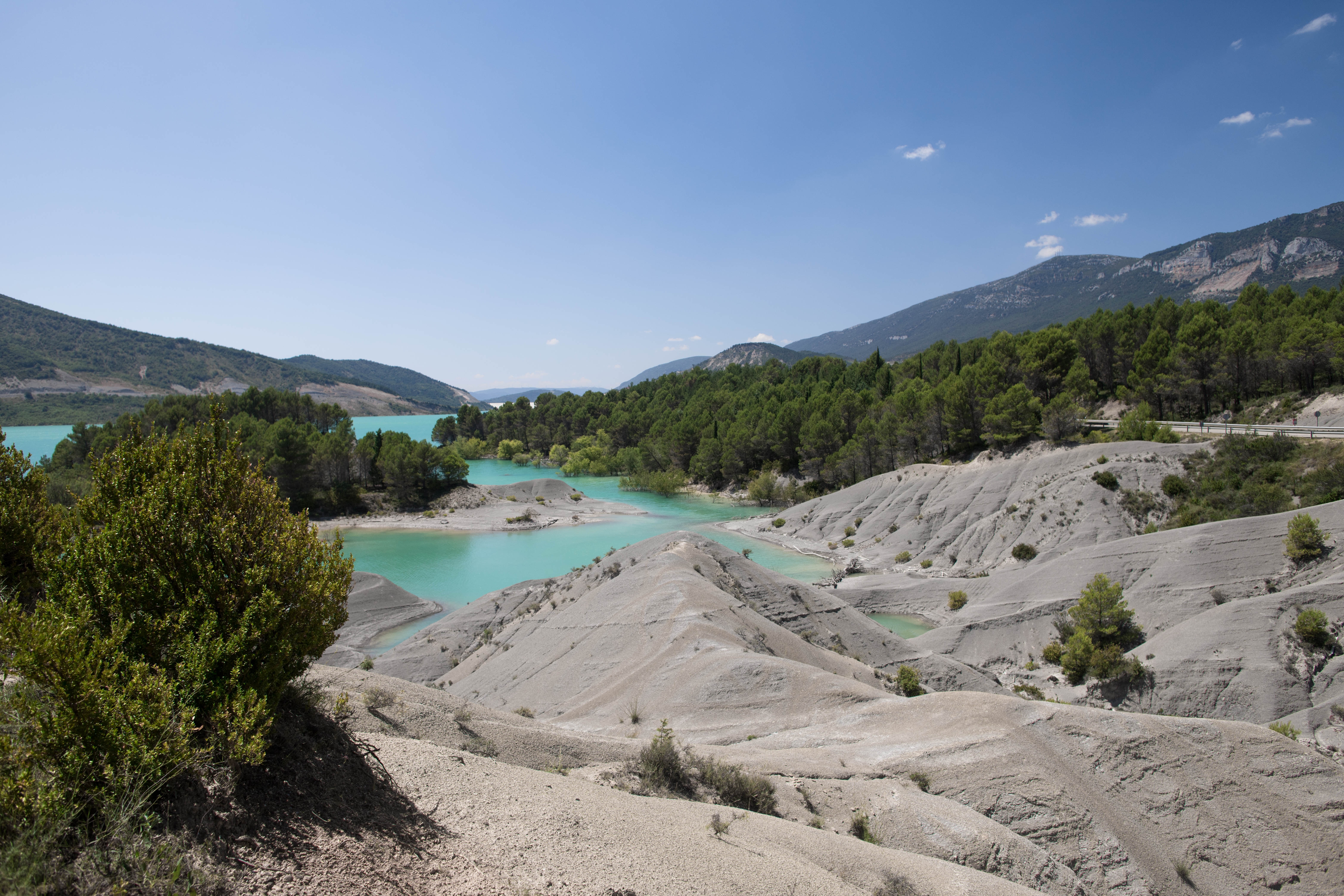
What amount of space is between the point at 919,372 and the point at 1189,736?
87346mm

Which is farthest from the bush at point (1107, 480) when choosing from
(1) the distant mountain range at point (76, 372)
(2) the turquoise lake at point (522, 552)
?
(1) the distant mountain range at point (76, 372)

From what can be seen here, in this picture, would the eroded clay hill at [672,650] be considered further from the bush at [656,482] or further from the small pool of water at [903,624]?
the bush at [656,482]

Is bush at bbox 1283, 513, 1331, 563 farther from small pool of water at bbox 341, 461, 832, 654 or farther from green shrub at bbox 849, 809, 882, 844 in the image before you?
green shrub at bbox 849, 809, 882, 844

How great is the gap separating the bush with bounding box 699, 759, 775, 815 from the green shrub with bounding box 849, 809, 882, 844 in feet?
4.56

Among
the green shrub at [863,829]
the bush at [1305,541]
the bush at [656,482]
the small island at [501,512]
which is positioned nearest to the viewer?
the green shrub at [863,829]

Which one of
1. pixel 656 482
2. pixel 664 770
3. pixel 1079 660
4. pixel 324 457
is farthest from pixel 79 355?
pixel 1079 660

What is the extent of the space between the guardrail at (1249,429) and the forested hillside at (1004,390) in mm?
4034

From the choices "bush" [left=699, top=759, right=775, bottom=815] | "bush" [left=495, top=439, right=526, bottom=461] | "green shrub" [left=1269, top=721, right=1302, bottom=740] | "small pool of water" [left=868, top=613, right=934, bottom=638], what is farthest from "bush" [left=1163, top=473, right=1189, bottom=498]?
"bush" [left=495, top=439, right=526, bottom=461]

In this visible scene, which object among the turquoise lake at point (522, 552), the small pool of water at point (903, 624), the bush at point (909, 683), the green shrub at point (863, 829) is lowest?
the small pool of water at point (903, 624)

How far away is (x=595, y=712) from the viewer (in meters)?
→ 17.1

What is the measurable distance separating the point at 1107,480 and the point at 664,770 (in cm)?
4010

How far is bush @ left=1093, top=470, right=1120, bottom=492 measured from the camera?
37844 millimetres

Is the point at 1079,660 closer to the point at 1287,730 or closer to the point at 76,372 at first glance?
the point at 1287,730

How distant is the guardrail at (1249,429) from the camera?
3491 cm
